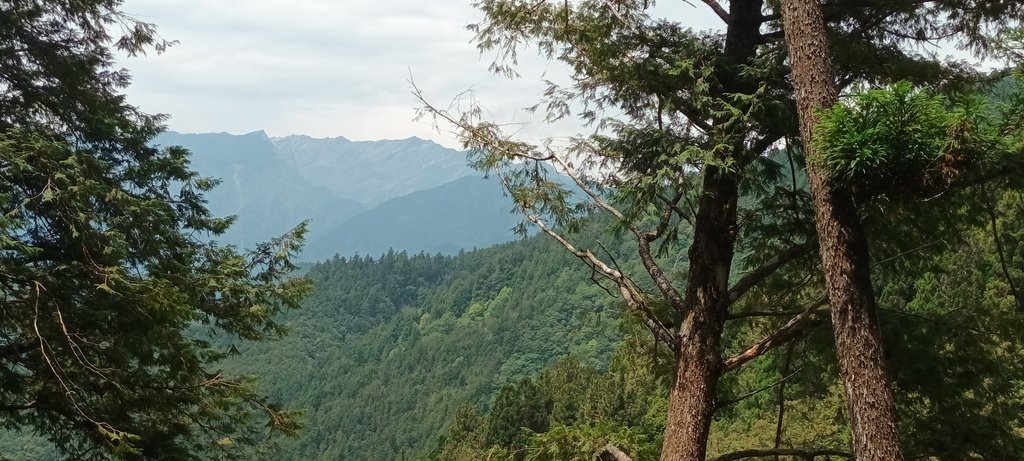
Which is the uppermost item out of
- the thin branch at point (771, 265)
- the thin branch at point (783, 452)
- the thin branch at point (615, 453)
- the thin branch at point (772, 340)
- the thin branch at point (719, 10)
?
the thin branch at point (719, 10)

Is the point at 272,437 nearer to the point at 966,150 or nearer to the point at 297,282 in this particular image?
the point at 297,282

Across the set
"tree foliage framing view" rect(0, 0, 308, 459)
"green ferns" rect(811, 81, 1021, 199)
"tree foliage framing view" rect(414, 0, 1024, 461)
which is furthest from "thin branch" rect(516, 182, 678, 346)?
"tree foliage framing view" rect(0, 0, 308, 459)

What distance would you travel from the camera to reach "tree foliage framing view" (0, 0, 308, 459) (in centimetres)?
546

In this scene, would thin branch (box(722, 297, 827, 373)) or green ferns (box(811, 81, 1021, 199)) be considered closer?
green ferns (box(811, 81, 1021, 199))

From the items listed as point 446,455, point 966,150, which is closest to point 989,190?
point 966,150

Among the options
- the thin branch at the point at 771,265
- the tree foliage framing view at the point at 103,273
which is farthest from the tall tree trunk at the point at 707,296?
the tree foliage framing view at the point at 103,273

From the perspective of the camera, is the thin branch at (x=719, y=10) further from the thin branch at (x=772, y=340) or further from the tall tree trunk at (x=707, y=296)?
the thin branch at (x=772, y=340)

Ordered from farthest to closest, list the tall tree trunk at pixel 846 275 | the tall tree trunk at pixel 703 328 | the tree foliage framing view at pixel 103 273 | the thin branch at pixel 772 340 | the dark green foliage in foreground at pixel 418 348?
the dark green foliage in foreground at pixel 418 348
the tree foliage framing view at pixel 103 273
the tall tree trunk at pixel 703 328
the thin branch at pixel 772 340
the tall tree trunk at pixel 846 275

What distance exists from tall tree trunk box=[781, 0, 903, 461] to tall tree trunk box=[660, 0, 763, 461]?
0.70 m

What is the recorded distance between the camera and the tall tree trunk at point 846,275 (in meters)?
2.91

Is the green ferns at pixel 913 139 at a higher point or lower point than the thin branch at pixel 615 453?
higher

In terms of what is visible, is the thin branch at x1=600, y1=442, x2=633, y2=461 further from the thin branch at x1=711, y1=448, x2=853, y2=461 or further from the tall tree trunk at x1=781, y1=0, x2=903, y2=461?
the tall tree trunk at x1=781, y1=0, x2=903, y2=461

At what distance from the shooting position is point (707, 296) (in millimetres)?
4070

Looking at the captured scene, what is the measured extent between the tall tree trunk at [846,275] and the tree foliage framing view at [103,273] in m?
4.88
